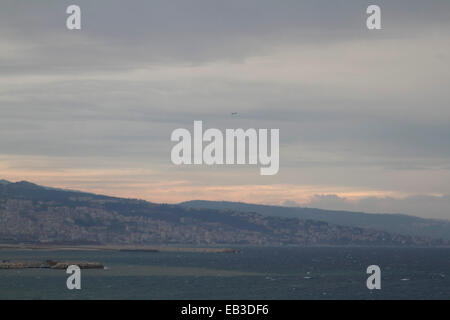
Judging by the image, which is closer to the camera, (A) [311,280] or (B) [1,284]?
(B) [1,284]
